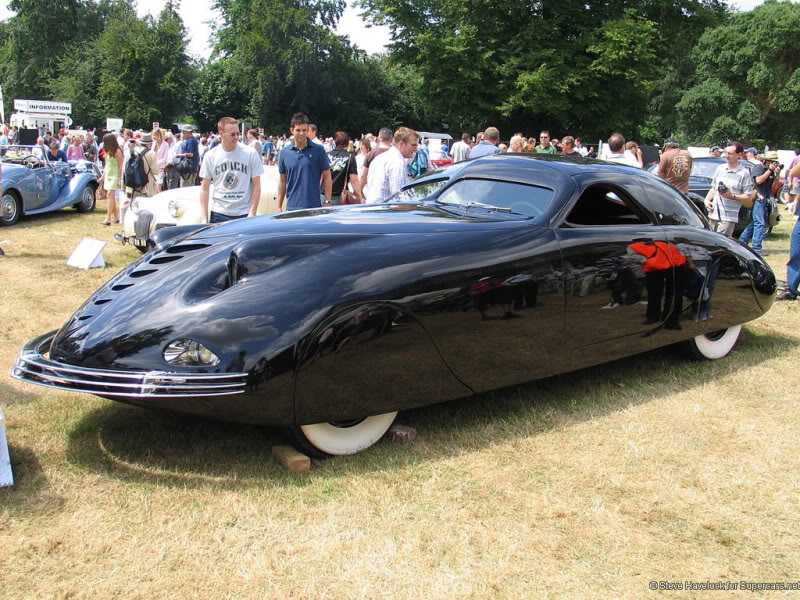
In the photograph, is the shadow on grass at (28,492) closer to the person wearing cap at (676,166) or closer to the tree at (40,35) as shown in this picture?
the person wearing cap at (676,166)

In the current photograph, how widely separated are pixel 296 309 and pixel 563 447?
1.70 m

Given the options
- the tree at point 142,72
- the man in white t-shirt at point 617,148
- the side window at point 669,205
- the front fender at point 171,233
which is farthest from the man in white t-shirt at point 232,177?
the tree at point 142,72

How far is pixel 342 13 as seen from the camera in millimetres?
50656

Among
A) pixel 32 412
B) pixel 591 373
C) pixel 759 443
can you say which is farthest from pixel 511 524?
pixel 32 412

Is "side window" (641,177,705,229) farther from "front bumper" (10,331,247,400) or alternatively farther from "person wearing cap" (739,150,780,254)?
"person wearing cap" (739,150,780,254)

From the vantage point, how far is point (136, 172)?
32.8 ft

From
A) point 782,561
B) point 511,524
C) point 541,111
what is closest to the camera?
point 782,561

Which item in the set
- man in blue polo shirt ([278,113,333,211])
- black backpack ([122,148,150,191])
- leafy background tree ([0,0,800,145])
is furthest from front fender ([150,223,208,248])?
leafy background tree ([0,0,800,145])

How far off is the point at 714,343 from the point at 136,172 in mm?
8254

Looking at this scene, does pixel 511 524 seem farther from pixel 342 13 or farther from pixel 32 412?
pixel 342 13

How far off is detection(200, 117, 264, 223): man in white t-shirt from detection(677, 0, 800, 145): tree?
2063 inches

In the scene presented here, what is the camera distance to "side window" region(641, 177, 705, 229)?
4754 millimetres

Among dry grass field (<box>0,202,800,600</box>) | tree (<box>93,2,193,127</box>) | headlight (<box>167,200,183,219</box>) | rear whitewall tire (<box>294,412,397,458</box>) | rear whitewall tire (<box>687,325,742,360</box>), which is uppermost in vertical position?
tree (<box>93,2,193,127</box>)

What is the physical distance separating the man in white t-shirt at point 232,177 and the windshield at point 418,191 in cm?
156
